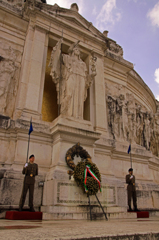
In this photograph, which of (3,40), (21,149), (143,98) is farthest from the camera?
(143,98)

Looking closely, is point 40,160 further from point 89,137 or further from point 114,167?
point 114,167

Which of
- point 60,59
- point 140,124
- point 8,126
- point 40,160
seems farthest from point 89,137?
point 140,124

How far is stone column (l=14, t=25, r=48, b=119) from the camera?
9951mm

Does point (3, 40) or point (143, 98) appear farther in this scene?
point (143, 98)

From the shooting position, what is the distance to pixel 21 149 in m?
8.70

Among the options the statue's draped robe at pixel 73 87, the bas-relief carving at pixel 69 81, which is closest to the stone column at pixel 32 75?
the bas-relief carving at pixel 69 81

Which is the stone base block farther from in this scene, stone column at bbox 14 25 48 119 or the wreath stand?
stone column at bbox 14 25 48 119

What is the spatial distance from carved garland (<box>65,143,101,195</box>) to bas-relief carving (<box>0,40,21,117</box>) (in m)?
3.88

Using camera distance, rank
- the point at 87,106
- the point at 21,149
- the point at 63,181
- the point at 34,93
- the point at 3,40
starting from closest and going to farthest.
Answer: the point at 63,181, the point at 21,149, the point at 34,93, the point at 3,40, the point at 87,106

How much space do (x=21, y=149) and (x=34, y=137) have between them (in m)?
0.79

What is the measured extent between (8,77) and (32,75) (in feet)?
4.06

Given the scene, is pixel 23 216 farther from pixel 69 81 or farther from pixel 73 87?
pixel 69 81

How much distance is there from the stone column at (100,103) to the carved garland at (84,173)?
3.57 m

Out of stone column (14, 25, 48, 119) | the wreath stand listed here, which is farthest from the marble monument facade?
the wreath stand
